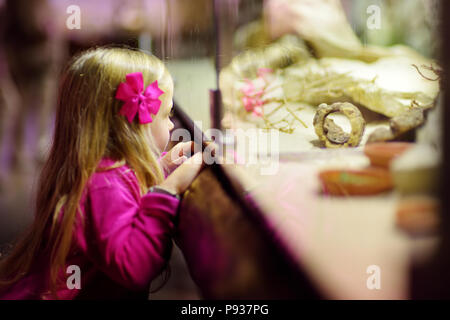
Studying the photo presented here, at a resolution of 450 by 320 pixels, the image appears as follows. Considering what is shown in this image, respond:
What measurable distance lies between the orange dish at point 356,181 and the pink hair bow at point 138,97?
39cm

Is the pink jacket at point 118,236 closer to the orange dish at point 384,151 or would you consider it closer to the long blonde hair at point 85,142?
the long blonde hair at point 85,142

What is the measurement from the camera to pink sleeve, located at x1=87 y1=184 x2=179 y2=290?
0.70 metres

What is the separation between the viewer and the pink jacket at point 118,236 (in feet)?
2.31

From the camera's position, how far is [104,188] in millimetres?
741

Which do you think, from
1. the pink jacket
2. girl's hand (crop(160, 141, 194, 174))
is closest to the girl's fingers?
girl's hand (crop(160, 141, 194, 174))

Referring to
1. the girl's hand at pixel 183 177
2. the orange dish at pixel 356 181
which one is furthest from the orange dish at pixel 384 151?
the girl's hand at pixel 183 177

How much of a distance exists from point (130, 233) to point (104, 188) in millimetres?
92

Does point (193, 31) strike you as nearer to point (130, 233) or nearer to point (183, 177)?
point (183, 177)

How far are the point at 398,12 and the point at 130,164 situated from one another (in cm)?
50

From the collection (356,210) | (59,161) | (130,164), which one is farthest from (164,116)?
(356,210)

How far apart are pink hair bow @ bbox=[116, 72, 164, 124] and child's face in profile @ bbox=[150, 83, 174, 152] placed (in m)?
0.03

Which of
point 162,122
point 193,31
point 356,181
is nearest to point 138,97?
point 162,122

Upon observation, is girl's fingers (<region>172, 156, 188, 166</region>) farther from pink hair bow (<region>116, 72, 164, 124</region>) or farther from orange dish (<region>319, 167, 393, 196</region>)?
orange dish (<region>319, 167, 393, 196</region>)
